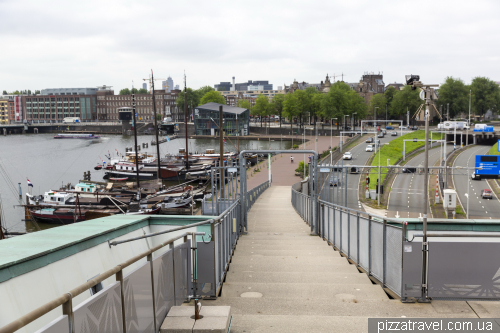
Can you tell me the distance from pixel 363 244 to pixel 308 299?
7.75ft

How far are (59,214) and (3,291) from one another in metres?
35.0

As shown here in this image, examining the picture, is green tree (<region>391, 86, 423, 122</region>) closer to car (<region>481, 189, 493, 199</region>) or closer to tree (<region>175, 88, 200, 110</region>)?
car (<region>481, 189, 493, 199</region>)

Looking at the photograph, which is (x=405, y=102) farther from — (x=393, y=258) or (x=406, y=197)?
A: (x=393, y=258)

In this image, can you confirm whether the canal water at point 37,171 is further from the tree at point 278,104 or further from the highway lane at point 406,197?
the highway lane at point 406,197

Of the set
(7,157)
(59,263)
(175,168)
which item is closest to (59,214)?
(175,168)

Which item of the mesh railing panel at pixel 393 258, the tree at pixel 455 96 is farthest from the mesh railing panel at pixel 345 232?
the tree at pixel 455 96

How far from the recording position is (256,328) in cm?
511

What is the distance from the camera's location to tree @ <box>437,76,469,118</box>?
4510 inches

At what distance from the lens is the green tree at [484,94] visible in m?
116

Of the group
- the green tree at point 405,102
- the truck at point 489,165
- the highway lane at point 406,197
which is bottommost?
the highway lane at point 406,197

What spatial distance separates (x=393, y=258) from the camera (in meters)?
6.50

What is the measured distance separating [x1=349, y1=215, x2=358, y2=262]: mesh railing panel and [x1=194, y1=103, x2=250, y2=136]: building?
106 m

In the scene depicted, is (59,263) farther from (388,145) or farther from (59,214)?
(388,145)

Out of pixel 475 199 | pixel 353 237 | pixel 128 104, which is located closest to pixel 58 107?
pixel 128 104
